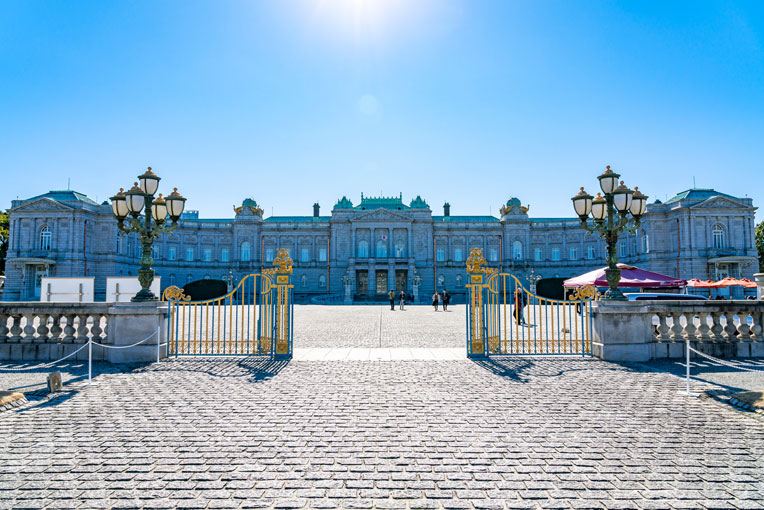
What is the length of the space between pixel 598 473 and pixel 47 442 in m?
6.54

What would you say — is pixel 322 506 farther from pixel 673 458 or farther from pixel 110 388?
pixel 110 388

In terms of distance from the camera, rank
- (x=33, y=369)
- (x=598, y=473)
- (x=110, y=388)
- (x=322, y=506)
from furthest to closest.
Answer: (x=33, y=369) → (x=110, y=388) → (x=598, y=473) → (x=322, y=506)

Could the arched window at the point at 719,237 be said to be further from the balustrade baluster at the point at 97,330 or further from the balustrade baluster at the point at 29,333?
the balustrade baluster at the point at 29,333

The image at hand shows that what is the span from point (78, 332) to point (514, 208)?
69.7 meters

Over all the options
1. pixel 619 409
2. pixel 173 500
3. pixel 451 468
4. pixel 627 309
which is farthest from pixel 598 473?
pixel 627 309

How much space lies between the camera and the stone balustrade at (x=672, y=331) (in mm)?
11578

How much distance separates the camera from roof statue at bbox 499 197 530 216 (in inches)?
2913

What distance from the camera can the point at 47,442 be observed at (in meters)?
5.76

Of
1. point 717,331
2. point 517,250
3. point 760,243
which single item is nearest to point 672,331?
point 717,331

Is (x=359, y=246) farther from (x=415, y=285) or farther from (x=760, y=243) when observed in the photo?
(x=760, y=243)

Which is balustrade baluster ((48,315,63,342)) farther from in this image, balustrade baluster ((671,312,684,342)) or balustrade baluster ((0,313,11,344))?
balustrade baluster ((671,312,684,342))

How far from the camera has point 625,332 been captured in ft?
38.0

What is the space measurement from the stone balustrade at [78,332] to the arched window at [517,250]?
224 feet

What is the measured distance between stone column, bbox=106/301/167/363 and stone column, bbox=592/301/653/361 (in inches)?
447
